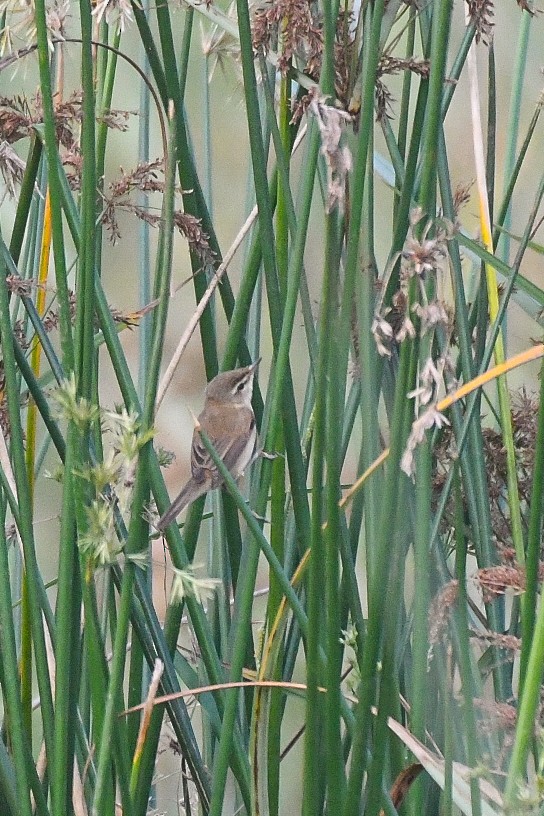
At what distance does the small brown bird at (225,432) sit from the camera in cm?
103

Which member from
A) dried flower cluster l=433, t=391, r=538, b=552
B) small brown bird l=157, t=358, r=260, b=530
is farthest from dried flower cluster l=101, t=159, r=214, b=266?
dried flower cluster l=433, t=391, r=538, b=552

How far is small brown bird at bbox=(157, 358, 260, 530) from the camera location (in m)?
1.03

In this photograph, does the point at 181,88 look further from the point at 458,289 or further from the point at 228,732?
the point at 228,732

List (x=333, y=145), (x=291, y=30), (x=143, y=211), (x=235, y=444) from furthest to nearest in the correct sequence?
1. (x=235, y=444)
2. (x=143, y=211)
3. (x=291, y=30)
4. (x=333, y=145)

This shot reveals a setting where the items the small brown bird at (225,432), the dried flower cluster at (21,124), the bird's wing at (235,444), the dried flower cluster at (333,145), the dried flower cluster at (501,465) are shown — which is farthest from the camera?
the bird's wing at (235,444)

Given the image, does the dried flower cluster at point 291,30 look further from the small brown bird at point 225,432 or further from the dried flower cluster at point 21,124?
the small brown bird at point 225,432

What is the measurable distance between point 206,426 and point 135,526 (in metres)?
0.81

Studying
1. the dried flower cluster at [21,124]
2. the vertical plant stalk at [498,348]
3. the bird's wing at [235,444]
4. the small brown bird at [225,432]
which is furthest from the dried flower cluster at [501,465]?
the dried flower cluster at [21,124]

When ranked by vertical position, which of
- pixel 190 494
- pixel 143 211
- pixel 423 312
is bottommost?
pixel 190 494

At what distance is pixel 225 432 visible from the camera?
136 centimetres

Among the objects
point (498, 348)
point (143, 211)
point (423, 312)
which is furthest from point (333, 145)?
point (498, 348)

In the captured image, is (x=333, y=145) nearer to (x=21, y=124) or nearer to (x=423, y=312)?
(x=423, y=312)

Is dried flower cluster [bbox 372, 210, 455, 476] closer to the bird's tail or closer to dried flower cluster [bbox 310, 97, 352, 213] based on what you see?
dried flower cluster [bbox 310, 97, 352, 213]

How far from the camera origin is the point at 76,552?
0.65 m
